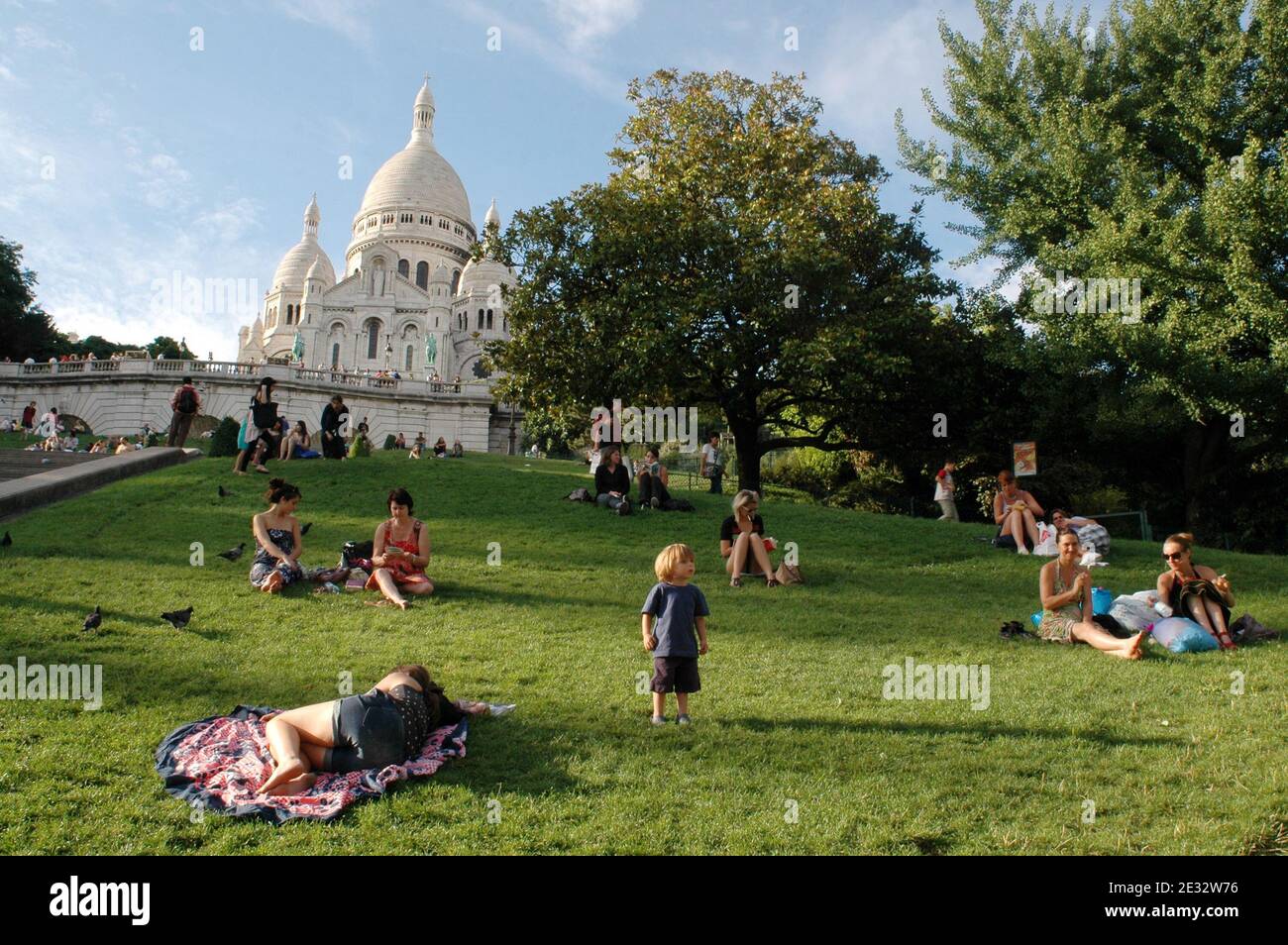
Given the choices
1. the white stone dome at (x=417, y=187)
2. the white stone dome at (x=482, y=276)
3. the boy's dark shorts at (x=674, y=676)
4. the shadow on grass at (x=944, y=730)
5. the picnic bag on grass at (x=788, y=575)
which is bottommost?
the shadow on grass at (x=944, y=730)

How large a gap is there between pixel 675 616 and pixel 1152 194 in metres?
19.9

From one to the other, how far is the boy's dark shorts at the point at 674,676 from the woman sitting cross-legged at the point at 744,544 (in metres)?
5.38

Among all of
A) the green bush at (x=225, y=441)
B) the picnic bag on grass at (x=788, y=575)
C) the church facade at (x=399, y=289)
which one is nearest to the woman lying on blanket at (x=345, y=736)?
the picnic bag on grass at (x=788, y=575)

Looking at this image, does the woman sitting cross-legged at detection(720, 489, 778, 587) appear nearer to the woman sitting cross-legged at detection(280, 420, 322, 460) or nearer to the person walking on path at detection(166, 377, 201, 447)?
the woman sitting cross-legged at detection(280, 420, 322, 460)

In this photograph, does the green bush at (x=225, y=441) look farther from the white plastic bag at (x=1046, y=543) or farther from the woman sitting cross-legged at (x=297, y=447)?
the white plastic bag at (x=1046, y=543)

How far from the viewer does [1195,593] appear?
9977mm

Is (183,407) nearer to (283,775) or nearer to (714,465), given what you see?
(714,465)

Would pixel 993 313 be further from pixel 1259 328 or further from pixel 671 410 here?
pixel 671 410

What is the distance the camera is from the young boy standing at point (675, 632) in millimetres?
7203

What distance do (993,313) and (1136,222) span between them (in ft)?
19.4

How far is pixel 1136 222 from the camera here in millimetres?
19875

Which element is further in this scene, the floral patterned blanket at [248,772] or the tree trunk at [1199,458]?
the tree trunk at [1199,458]
